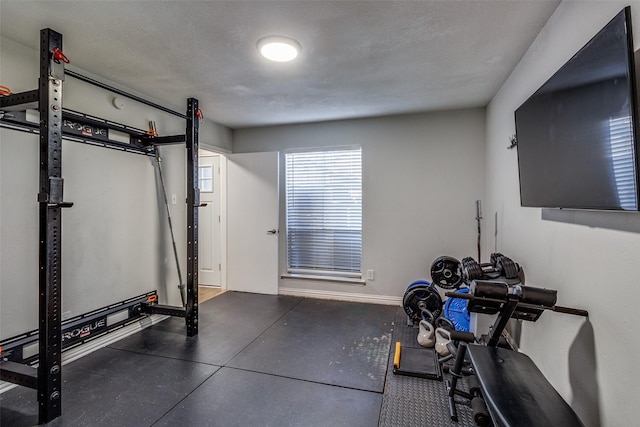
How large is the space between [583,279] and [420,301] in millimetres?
1757

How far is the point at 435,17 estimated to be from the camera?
1812 millimetres

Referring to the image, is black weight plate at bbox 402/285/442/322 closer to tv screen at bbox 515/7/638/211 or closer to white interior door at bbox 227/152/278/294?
tv screen at bbox 515/7/638/211

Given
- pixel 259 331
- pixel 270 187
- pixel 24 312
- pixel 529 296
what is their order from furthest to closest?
pixel 270 187 → pixel 259 331 → pixel 24 312 → pixel 529 296

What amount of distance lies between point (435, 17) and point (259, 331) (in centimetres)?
295

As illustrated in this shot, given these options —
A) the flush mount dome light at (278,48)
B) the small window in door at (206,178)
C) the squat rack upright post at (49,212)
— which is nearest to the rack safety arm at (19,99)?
the squat rack upright post at (49,212)

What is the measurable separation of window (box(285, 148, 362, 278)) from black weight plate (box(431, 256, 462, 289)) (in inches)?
53.1

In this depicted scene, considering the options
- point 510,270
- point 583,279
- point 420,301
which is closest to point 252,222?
point 420,301

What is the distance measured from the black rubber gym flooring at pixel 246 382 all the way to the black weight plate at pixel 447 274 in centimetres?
70

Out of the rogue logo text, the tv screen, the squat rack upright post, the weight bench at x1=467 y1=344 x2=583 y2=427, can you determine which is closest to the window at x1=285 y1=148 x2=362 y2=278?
the rogue logo text

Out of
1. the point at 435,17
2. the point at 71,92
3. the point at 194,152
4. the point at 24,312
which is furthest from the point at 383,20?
the point at 24,312

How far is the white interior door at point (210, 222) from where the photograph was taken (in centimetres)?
475

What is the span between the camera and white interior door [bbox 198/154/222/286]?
475 cm

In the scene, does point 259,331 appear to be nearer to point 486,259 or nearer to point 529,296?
point 529,296

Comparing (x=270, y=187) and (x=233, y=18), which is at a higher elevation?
(x=233, y=18)
